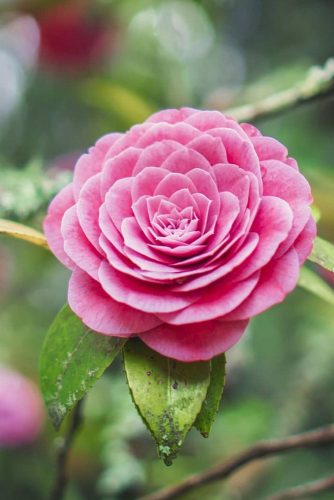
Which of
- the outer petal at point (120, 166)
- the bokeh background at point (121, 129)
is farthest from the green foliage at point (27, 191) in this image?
the outer petal at point (120, 166)

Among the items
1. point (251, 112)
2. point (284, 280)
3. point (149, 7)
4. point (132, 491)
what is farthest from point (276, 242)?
point (149, 7)

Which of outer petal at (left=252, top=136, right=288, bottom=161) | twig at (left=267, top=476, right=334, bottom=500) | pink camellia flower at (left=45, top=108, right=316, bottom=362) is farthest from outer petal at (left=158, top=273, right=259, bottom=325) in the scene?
twig at (left=267, top=476, right=334, bottom=500)

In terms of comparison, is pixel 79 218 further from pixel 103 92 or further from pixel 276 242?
pixel 103 92

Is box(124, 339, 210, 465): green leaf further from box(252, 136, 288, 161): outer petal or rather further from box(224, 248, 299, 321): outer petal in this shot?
box(252, 136, 288, 161): outer petal

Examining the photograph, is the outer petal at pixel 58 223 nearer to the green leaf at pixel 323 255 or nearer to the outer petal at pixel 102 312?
the outer petal at pixel 102 312

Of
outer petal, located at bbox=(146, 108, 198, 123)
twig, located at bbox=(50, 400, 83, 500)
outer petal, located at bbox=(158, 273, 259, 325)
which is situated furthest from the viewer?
twig, located at bbox=(50, 400, 83, 500)
